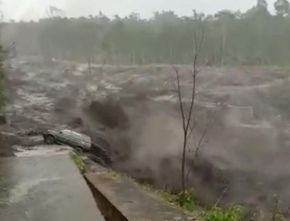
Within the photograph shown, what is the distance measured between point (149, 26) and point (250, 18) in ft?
45.8

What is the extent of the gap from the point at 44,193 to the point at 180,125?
18.2 m

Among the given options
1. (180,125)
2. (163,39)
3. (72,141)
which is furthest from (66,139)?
(163,39)

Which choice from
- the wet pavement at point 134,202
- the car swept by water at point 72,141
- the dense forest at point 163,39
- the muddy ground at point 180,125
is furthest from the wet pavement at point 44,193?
the dense forest at point 163,39

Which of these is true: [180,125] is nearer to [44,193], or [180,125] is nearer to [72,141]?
[72,141]

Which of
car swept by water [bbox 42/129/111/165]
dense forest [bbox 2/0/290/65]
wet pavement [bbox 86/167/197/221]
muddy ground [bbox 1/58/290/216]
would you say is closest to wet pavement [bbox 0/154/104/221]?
wet pavement [bbox 86/167/197/221]

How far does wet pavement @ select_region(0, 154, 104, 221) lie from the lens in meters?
7.62

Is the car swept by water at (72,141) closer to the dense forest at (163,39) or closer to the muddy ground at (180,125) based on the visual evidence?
the muddy ground at (180,125)

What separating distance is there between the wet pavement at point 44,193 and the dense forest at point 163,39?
1994 inches

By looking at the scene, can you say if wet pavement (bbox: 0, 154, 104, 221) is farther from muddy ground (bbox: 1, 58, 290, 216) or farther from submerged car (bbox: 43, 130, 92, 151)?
muddy ground (bbox: 1, 58, 290, 216)

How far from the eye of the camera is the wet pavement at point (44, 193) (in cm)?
762

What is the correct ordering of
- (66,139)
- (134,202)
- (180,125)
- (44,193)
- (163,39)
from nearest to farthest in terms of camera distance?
(134,202)
(44,193)
(66,139)
(180,125)
(163,39)

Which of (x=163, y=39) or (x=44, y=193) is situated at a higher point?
(x=163, y=39)

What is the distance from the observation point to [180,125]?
26.9 m

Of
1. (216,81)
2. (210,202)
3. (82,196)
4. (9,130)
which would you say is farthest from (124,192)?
(216,81)
